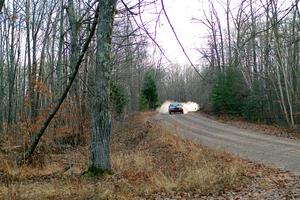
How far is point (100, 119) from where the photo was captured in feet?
34.8

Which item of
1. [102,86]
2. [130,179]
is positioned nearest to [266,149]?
[130,179]

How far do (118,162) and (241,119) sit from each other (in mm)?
27432

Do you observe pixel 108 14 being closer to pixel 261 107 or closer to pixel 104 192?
pixel 104 192

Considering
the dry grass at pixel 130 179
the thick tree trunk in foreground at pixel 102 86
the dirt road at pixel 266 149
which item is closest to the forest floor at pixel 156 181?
the dry grass at pixel 130 179

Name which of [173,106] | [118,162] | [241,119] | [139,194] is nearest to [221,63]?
[173,106]

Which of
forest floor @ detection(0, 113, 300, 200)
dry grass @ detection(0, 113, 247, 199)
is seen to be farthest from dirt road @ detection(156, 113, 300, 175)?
dry grass @ detection(0, 113, 247, 199)

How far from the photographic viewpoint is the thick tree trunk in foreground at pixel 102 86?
10.6 m

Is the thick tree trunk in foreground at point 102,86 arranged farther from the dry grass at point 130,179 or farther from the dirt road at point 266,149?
the dirt road at point 266,149

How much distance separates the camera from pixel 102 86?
10609 mm

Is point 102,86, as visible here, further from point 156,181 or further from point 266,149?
point 266,149

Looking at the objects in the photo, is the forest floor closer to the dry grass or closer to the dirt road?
the dry grass

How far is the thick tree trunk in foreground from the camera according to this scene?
10594mm

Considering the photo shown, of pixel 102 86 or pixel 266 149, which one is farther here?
pixel 266 149

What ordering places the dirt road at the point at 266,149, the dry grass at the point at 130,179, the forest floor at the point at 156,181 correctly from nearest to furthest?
1. the dry grass at the point at 130,179
2. the forest floor at the point at 156,181
3. the dirt road at the point at 266,149
